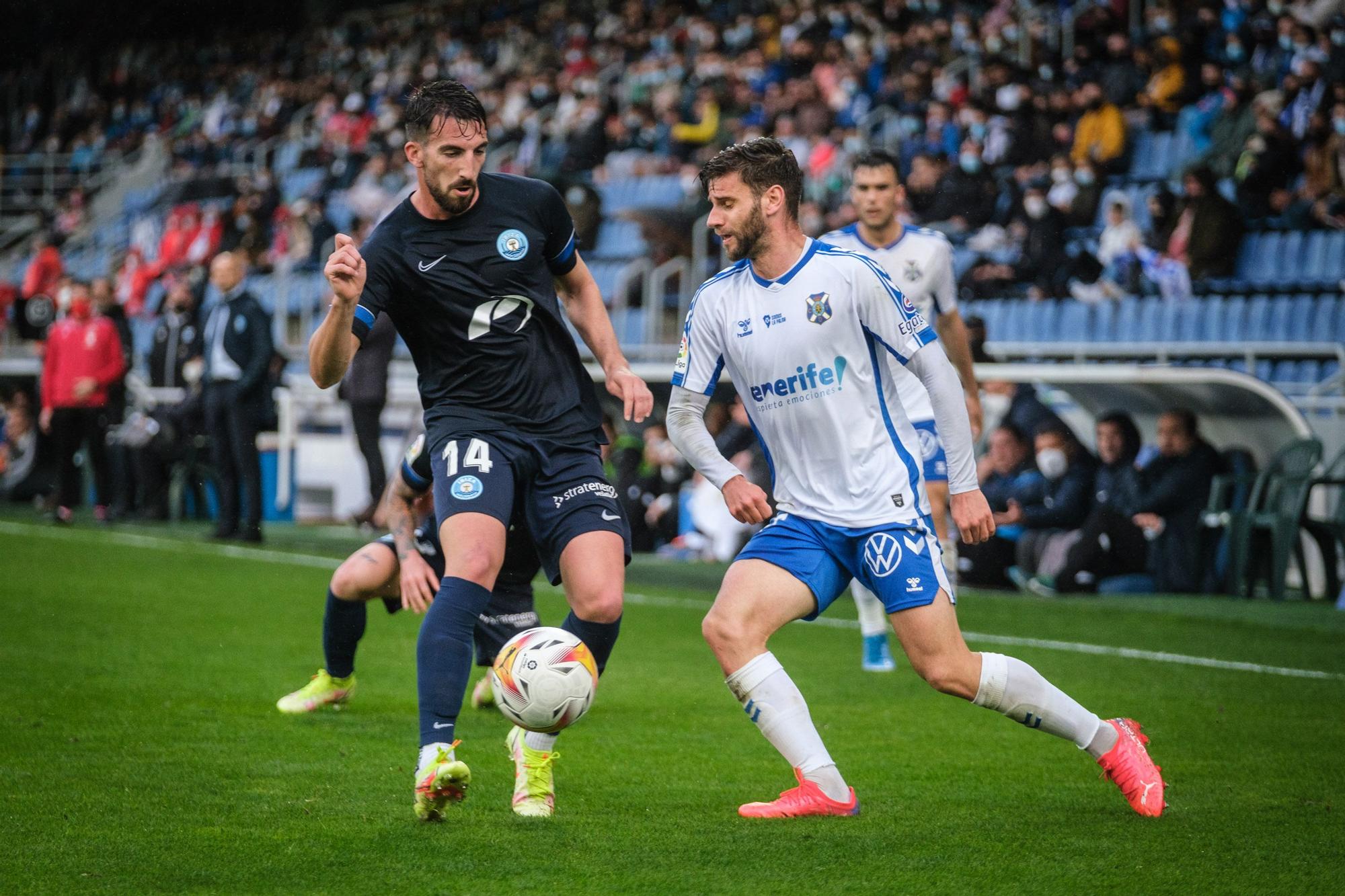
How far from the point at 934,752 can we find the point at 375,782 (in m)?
2.03

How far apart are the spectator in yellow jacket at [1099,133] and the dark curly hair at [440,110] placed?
12.9m

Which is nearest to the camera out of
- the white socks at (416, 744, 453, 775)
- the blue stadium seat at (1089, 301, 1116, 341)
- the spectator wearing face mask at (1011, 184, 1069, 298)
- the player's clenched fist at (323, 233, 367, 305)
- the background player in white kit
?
the white socks at (416, 744, 453, 775)

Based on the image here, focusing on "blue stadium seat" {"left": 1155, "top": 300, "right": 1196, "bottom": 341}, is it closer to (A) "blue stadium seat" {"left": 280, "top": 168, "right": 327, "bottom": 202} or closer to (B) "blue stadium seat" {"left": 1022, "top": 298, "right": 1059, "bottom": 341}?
(B) "blue stadium seat" {"left": 1022, "top": 298, "right": 1059, "bottom": 341}

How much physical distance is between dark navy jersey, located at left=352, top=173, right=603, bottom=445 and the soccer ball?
2.48 feet

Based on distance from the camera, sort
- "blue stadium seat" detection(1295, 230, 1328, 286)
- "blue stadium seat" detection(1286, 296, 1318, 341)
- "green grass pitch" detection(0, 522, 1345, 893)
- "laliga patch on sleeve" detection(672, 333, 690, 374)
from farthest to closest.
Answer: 1. "blue stadium seat" detection(1295, 230, 1328, 286)
2. "blue stadium seat" detection(1286, 296, 1318, 341)
3. "laliga patch on sleeve" detection(672, 333, 690, 374)
4. "green grass pitch" detection(0, 522, 1345, 893)

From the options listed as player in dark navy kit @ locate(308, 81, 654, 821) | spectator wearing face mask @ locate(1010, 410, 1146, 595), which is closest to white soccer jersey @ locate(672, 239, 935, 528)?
player in dark navy kit @ locate(308, 81, 654, 821)

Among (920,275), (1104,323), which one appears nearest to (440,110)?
(920,275)

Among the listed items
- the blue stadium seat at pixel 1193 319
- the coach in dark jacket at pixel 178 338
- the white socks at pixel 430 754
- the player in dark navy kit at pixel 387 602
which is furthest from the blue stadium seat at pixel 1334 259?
the white socks at pixel 430 754

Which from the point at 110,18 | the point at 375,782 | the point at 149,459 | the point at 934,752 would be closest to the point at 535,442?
the point at 375,782

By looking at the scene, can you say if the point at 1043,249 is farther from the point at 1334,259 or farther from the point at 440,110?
the point at 440,110

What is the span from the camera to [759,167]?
499cm

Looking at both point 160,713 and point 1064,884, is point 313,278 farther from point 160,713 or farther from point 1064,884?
point 1064,884

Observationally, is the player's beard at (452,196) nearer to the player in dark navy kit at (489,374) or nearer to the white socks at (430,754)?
the player in dark navy kit at (489,374)

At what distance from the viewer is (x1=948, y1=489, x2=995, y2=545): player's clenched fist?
481 cm
